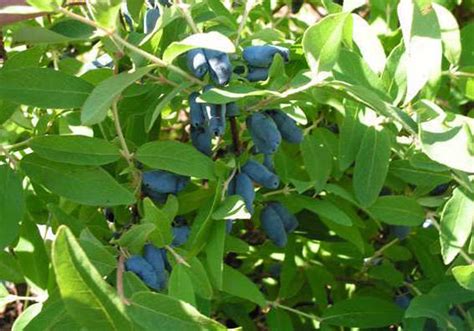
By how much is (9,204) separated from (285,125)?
1.42ft

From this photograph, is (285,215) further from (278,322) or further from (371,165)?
(278,322)

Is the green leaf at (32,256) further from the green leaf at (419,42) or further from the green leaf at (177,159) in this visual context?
the green leaf at (419,42)

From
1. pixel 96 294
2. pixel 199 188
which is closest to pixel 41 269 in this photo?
pixel 199 188

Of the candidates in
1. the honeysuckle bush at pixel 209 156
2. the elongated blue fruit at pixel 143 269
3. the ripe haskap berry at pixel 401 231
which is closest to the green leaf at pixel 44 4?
the honeysuckle bush at pixel 209 156

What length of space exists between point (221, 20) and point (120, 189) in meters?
0.29

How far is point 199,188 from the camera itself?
1478 mm

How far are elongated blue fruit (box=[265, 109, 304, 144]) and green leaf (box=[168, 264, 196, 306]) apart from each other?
272 millimetres

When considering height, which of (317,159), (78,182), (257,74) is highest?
(257,74)

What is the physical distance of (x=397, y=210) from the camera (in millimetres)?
1438

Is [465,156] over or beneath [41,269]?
over

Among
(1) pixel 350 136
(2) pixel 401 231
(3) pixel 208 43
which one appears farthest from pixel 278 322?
(3) pixel 208 43

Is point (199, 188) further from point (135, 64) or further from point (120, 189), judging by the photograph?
point (135, 64)

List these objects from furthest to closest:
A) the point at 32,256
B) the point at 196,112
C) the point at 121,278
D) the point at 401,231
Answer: the point at 401,231
the point at 32,256
the point at 196,112
the point at 121,278

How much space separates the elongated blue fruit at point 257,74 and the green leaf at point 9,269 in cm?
54
